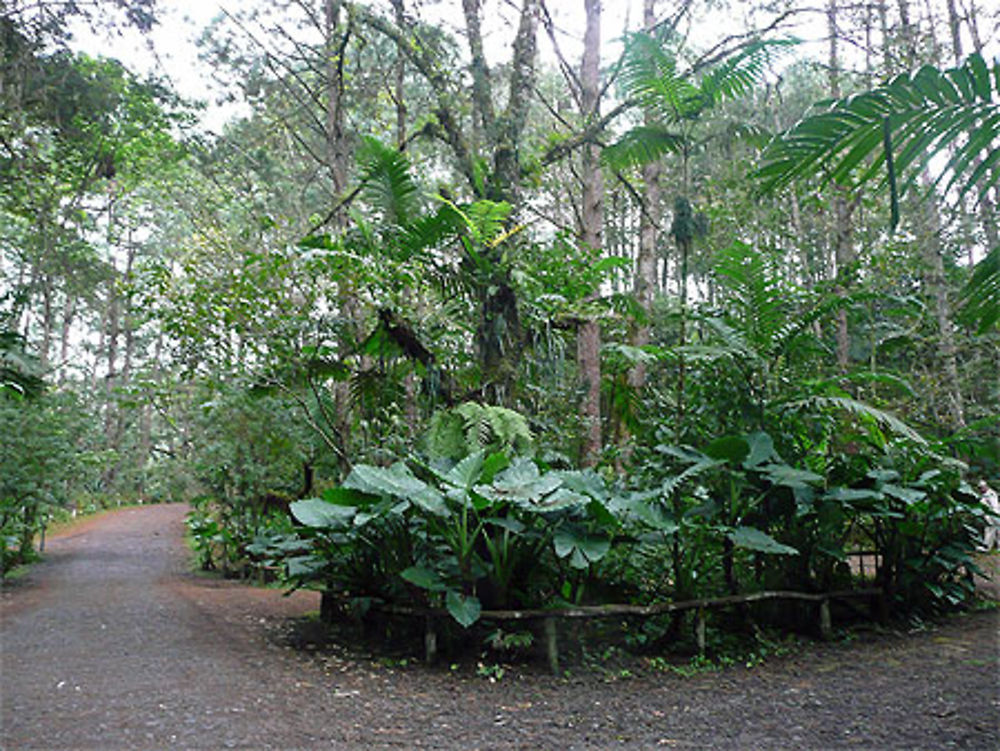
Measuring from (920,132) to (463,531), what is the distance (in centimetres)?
300

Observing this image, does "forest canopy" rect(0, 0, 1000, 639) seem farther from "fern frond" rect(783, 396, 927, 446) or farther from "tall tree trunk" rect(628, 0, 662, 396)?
"tall tree trunk" rect(628, 0, 662, 396)

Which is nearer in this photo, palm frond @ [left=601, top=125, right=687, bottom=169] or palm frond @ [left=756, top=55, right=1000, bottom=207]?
palm frond @ [left=756, top=55, right=1000, bottom=207]

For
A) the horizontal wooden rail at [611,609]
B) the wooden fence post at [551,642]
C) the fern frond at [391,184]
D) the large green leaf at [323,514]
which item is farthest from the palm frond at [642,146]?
the wooden fence post at [551,642]

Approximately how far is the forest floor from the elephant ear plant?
1.55 feet

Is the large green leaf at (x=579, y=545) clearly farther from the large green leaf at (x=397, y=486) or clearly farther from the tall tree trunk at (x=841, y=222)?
the tall tree trunk at (x=841, y=222)

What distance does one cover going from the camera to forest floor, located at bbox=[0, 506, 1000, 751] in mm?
3117

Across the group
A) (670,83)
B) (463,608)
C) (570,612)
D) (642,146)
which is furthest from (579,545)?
(670,83)

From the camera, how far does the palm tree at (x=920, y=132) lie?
228 cm

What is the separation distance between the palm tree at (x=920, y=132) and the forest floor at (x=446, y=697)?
2010 mm

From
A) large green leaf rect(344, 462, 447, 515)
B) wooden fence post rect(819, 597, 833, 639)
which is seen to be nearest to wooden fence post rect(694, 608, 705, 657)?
wooden fence post rect(819, 597, 833, 639)

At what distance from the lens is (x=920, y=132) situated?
2400 mm

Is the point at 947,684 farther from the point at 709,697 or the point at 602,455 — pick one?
the point at 602,455

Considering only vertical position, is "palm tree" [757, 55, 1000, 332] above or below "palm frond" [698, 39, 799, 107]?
below

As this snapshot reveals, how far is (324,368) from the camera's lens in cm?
593
